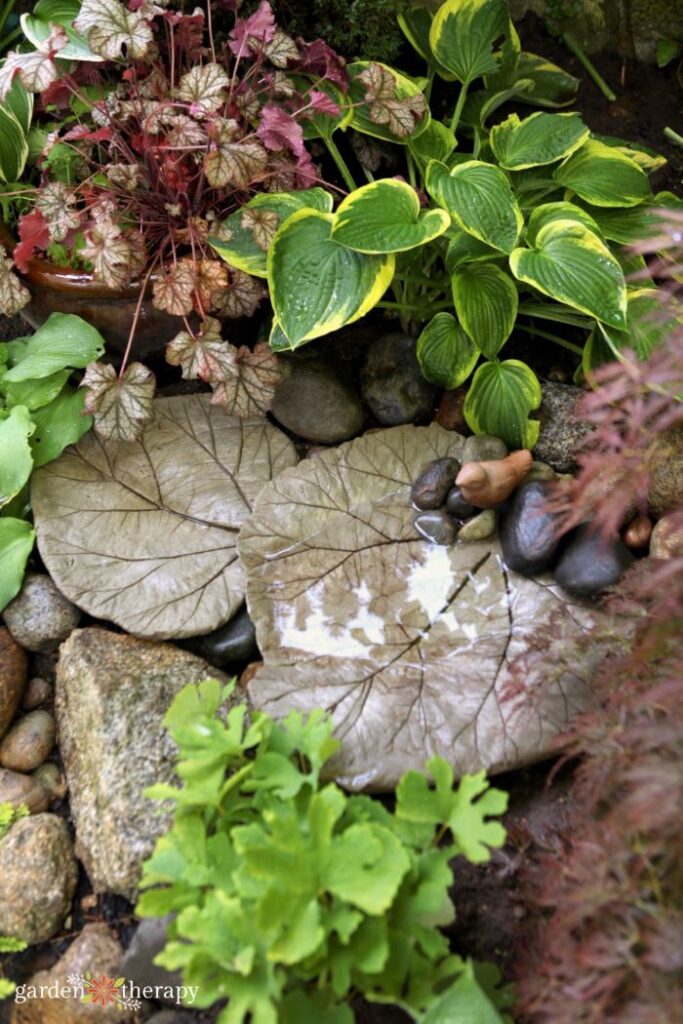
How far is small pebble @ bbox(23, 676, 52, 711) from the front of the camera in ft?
7.56

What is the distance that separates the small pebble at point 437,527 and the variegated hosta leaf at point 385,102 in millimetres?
1031

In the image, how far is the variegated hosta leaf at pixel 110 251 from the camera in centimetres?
220

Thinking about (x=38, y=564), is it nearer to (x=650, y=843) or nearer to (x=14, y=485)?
(x=14, y=485)

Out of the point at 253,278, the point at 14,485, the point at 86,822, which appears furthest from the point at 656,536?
the point at 14,485

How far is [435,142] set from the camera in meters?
2.56

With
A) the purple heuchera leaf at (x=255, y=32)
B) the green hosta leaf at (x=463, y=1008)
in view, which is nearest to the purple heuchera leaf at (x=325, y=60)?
the purple heuchera leaf at (x=255, y=32)

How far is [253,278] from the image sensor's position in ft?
7.91

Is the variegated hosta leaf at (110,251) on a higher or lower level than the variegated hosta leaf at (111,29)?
lower

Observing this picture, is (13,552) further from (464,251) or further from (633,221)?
(633,221)

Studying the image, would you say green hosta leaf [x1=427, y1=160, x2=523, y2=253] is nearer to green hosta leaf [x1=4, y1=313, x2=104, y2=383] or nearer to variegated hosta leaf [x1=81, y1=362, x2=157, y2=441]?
variegated hosta leaf [x1=81, y1=362, x2=157, y2=441]

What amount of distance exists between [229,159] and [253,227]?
0.17m

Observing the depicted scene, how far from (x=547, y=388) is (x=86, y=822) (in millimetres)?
1615

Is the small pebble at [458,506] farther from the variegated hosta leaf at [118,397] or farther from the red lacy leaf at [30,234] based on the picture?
the red lacy leaf at [30,234]

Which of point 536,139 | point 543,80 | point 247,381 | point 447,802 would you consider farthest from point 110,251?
point 543,80
